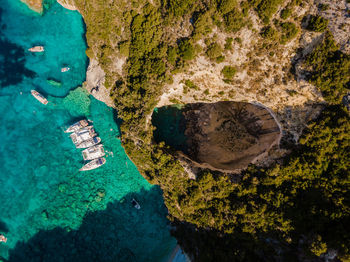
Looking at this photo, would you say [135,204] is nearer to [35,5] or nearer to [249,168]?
[249,168]

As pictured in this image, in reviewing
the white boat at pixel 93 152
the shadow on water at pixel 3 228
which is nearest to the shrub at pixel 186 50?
the white boat at pixel 93 152

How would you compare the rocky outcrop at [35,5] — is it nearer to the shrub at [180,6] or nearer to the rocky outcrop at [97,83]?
the rocky outcrop at [97,83]

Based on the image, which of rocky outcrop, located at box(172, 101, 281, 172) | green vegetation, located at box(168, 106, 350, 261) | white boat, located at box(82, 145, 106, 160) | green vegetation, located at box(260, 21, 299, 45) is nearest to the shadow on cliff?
green vegetation, located at box(168, 106, 350, 261)

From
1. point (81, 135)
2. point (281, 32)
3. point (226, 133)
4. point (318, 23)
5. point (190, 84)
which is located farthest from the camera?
point (81, 135)

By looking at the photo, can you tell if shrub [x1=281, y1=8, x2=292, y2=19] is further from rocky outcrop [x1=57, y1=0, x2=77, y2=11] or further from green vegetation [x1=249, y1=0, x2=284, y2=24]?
rocky outcrop [x1=57, y1=0, x2=77, y2=11]

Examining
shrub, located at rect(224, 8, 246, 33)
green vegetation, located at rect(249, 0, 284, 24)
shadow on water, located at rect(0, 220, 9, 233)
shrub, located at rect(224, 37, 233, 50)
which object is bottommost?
shadow on water, located at rect(0, 220, 9, 233)

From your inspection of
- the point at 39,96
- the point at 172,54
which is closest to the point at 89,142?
the point at 39,96
